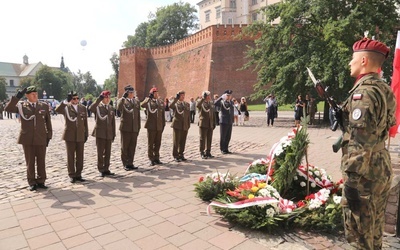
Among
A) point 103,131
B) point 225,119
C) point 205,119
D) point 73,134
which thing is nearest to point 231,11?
point 225,119

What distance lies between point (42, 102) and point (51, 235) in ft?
10.1

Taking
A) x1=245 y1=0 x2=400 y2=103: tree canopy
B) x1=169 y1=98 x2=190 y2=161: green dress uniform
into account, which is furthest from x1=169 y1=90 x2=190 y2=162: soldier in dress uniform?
x1=245 y1=0 x2=400 y2=103: tree canopy

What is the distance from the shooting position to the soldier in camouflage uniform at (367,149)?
2.30m

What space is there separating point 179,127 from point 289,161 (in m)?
4.49

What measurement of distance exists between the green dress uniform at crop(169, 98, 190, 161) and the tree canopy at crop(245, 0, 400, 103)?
934 centimetres

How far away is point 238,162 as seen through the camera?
7.88m

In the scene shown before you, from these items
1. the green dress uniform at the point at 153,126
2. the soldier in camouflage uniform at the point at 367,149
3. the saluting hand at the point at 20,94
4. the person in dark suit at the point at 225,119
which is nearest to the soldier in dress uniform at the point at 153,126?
the green dress uniform at the point at 153,126

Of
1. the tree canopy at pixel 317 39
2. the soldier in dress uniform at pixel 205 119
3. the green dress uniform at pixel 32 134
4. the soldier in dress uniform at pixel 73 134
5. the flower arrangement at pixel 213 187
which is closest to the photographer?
the flower arrangement at pixel 213 187

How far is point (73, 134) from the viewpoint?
610cm

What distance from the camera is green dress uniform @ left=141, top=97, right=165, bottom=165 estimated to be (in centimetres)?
779

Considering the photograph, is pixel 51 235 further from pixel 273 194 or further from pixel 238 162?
pixel 238 162

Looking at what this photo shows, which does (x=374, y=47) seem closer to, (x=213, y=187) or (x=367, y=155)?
(x=367, y=155)

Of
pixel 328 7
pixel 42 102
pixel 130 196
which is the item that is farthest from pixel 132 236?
pixel 328 7

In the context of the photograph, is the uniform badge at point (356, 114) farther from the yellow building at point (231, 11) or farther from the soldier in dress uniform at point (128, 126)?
the yellow building at point (231, 11)
